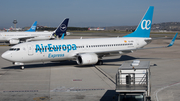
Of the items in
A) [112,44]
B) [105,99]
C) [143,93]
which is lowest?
[105,99]

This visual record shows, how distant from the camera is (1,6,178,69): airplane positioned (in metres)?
24.7

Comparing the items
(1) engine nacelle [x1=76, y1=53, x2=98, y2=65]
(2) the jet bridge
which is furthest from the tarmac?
(2) the jet bridge

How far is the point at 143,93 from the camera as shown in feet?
38.7

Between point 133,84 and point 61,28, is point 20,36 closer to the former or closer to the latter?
point 61,28

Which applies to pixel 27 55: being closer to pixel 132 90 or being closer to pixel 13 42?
pixel 132 90

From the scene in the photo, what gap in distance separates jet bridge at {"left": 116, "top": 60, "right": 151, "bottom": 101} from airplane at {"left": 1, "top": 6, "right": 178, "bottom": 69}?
13181 millimetres

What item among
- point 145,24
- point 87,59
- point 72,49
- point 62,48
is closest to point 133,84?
point 87,59

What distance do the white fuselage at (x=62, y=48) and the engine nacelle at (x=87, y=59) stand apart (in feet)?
3.12

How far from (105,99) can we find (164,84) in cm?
656

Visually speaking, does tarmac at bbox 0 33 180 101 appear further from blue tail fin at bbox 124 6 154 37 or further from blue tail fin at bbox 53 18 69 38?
blue tail fin at bbox 53 18 69 38

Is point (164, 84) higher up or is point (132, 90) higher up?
point (132, 90)

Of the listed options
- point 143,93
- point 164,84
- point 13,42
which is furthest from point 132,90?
point 13,42

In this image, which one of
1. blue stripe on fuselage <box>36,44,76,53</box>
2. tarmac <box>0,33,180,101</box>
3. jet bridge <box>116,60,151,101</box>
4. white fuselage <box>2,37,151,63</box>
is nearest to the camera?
jet bridge <box>116,60,151,101</box>

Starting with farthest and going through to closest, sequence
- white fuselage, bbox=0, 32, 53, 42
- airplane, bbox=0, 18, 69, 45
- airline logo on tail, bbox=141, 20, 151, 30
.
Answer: white fuselage, bbox=0, 32, 53, 42 < airplane, bbox=0, 18, 69, 45 < airline logo on tail, bbox=141, 20, 151, 30
